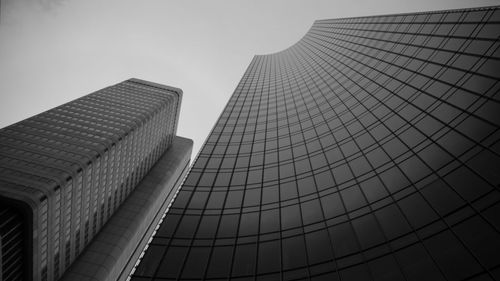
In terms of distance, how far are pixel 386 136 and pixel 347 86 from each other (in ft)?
48.1

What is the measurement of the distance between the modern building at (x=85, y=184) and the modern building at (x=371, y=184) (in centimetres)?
5341

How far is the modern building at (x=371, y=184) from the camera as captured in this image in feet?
48.2

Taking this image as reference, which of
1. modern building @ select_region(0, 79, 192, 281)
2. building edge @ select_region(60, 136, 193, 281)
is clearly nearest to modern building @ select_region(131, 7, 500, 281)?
modern building @ select_region(0, 79, 192, 281)

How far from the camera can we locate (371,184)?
66.4 feet

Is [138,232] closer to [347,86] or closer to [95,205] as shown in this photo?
[95,205]

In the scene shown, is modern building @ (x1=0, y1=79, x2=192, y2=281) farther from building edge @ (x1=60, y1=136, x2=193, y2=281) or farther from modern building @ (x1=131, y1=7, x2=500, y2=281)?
modern building @ (x1=131, y1=7, x2=500, y2=281)

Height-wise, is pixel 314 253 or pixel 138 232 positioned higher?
pixel 314 253

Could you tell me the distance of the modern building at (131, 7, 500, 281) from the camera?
579 inches

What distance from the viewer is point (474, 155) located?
54.3 ft

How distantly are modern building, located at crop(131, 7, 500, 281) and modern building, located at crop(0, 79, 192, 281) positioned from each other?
53.4 m

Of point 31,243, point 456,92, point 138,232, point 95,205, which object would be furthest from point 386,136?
point 138,232

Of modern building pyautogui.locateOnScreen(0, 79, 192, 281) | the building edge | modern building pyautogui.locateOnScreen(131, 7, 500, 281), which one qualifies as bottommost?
the building edge

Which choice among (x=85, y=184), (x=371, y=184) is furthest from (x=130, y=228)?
(x=371, y=184)

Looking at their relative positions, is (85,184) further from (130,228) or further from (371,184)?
(371,184)
